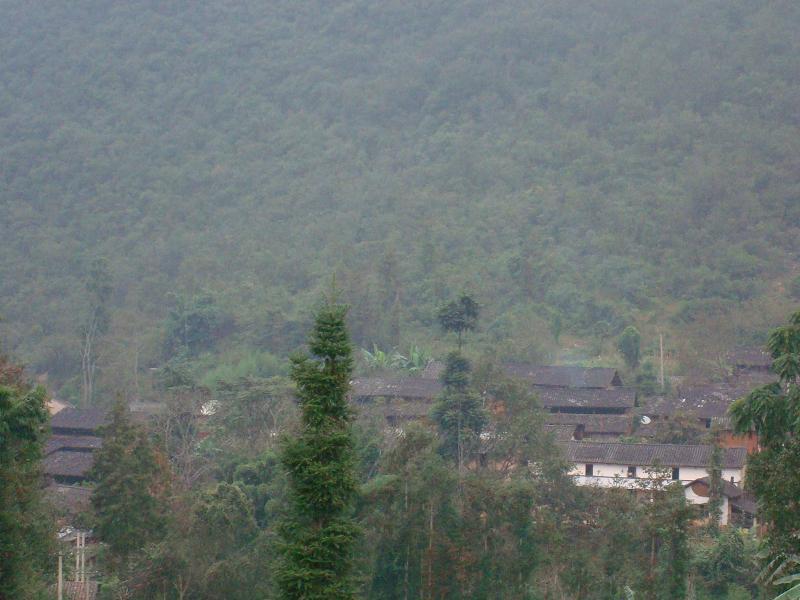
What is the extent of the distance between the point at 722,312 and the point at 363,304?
→ 1440cm

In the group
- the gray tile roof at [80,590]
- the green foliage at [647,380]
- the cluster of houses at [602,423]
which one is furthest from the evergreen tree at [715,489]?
the gray tile roof at [80,590]

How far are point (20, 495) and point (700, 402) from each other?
22.2 metres

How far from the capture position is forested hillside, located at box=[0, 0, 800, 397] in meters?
46.1

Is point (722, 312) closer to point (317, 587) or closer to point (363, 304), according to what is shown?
point (363, 304)

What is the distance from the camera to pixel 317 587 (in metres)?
10.3

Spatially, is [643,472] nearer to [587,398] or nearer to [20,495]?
[587,398]

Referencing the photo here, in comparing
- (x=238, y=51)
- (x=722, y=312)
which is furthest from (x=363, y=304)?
(x=238, y=51)

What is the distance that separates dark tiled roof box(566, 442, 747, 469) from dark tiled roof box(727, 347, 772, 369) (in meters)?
10.2

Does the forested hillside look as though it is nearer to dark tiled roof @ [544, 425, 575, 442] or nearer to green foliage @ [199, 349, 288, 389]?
green foliage @ [199, 349, 288, 389]

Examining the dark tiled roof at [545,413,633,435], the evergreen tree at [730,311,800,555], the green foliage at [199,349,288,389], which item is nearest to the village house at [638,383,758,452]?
the dark tiled roof at [545,413,633,435]

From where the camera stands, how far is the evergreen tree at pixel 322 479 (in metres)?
10.3

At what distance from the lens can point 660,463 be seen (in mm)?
24781

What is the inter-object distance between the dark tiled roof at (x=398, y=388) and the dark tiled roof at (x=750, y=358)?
34.2ft

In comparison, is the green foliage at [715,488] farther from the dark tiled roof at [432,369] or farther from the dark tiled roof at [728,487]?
the dark tiled roof at [432,369]
